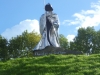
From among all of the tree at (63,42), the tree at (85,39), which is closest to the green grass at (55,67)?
the tree at (85,39)

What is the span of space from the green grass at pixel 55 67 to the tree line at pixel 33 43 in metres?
19.2

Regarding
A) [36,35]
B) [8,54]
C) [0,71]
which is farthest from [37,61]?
[36,35]

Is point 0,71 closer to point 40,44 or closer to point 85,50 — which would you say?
point 40,44

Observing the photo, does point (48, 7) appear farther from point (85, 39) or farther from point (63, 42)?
point (63, 42)

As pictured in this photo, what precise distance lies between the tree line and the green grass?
63.1 ft

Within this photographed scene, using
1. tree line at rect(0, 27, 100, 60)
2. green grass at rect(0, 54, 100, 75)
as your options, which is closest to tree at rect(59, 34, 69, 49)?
tree line at rect(0, 27, 100, 60)

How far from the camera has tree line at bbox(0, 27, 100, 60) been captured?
3778 centimetres

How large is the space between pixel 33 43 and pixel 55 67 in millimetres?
24234

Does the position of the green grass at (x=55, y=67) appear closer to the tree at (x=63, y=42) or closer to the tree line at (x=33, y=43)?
the tree line at (x=33, y=43)

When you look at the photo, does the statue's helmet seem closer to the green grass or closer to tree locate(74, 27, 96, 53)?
the green grass

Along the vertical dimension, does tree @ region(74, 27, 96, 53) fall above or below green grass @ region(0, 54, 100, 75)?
above

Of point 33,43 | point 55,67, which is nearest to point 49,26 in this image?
point 55,67

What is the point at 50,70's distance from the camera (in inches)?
599

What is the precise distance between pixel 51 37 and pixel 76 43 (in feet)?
56.1
